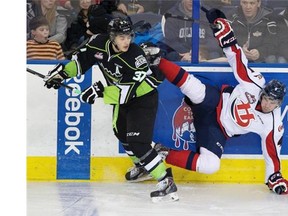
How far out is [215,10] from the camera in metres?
3.80

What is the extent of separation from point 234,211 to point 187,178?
0.68 meters

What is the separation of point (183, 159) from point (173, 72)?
1.72 ft

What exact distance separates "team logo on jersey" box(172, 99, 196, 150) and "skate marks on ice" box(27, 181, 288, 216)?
0.88 ft

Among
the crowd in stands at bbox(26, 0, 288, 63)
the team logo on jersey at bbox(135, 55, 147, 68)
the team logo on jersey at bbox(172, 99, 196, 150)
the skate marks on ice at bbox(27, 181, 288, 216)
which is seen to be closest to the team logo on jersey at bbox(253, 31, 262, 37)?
the crowd in stands at bbox(26, 0, 288, 63)

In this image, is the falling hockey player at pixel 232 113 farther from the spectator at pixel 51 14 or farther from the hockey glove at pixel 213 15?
the spectator at pixel 51 14

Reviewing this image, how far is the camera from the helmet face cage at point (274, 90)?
141 inches

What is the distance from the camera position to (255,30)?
12.6ft

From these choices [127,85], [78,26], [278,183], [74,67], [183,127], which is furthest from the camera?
[183,127]

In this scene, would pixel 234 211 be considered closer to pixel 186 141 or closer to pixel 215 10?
pixel 186 141

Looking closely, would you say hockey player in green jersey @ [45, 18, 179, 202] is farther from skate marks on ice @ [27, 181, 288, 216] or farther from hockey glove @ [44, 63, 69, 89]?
skate marks on ice @ [27, 181, 288, 216]

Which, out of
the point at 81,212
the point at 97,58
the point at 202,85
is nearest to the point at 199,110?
the point at 202,85

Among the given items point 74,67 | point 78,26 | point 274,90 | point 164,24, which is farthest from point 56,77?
point 274,90

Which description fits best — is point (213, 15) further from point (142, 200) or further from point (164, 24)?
point (142, 200)

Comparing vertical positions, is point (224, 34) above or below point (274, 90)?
above
